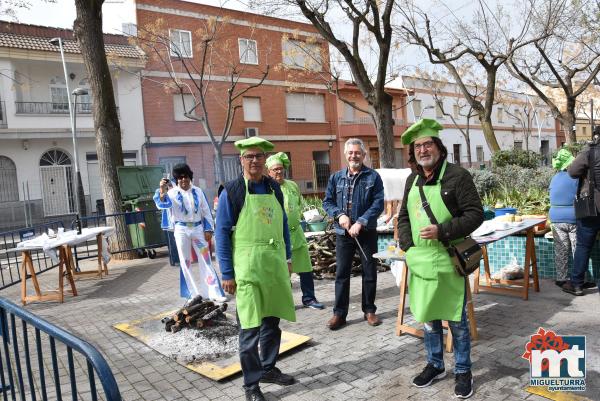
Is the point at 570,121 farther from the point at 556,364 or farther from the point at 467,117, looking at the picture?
the point at 556,364

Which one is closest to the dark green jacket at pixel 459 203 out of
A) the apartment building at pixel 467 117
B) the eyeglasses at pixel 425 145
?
the eyeglasses at pixel 425 145

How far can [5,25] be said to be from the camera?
835 inches

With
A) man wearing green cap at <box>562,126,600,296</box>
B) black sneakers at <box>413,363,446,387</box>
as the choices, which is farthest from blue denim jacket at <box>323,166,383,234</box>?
man wearing green cap at <box>562,126,600,296</box>

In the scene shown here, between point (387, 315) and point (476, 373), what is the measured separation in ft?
5.51

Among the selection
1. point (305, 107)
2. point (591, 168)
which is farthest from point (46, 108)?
point (591, 168)

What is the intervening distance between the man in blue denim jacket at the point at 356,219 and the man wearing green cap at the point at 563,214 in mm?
2421

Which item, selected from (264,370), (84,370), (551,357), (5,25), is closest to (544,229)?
(551,357)

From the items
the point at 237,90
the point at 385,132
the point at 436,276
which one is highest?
the point at 237,90

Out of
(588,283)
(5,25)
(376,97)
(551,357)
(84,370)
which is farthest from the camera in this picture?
(5,25)

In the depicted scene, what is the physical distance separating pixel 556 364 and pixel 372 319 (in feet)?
6.26

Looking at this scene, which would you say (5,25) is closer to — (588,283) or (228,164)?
(228,164)

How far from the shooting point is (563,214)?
→ 227 inches

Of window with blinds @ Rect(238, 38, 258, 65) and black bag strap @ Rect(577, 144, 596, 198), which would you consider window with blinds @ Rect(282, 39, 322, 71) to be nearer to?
window with blinds @ Rect(238, 38, 258, 65)

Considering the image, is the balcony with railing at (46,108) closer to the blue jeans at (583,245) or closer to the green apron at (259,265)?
the green apron at (259,265)
